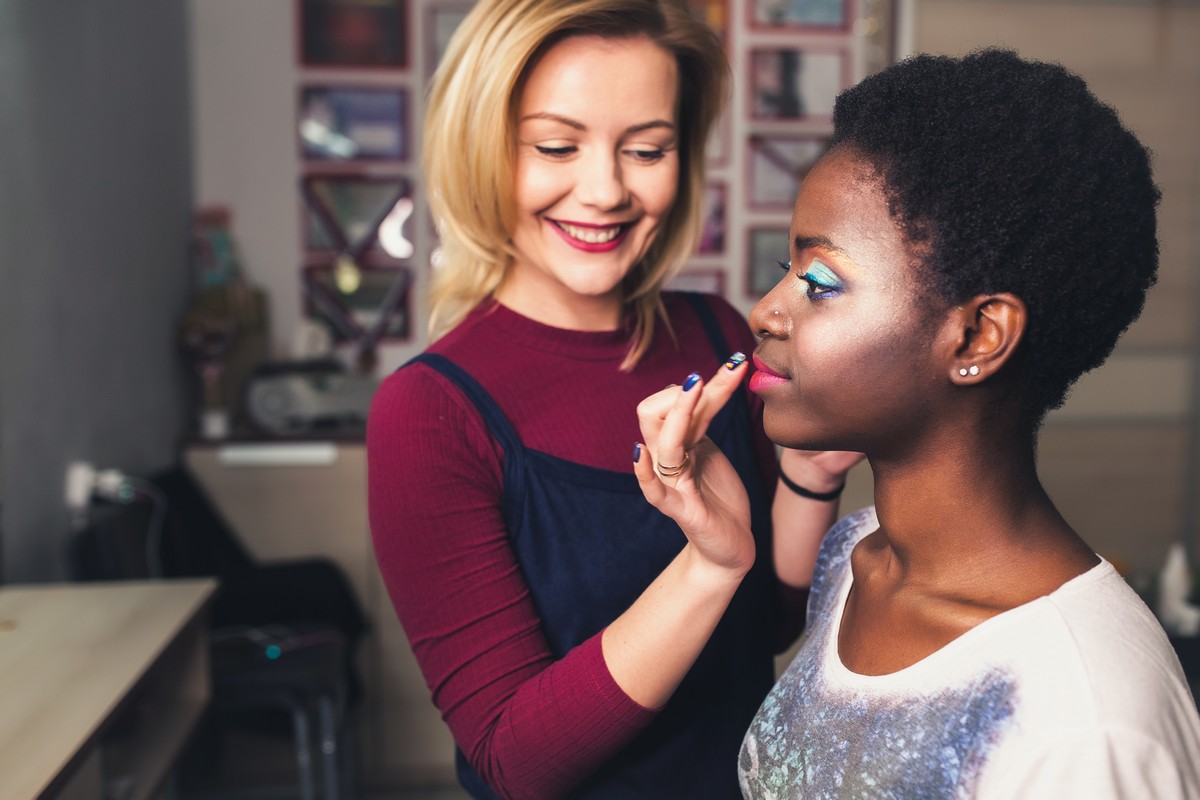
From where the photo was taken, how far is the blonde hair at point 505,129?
3.43ft

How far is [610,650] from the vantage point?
90 centimetres

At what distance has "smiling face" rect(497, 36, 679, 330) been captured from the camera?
1.05 metres

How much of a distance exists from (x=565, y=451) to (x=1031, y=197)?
533mm

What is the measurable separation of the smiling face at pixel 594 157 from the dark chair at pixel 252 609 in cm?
158

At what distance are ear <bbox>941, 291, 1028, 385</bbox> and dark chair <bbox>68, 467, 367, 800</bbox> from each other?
78.4 inches

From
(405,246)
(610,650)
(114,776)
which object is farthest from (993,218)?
(405,246)

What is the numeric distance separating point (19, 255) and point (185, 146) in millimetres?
1442

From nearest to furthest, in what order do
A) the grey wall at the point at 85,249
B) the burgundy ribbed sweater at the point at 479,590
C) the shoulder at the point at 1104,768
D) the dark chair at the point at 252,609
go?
the shoulder at the point at 1104,768 < the burgundy ribbed sweater at the point at 479,590 < the grey wall at the point at 85,249 < the dark chair at the point at 252,609

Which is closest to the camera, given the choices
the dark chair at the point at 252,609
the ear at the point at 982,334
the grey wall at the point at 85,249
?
the ear at the point at 982,334

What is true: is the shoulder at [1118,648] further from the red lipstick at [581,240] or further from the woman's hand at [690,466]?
the red lipstick at [581,240]

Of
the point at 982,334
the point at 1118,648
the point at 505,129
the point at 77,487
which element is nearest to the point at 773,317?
the point at 982,334

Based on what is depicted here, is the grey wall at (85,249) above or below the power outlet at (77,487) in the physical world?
above

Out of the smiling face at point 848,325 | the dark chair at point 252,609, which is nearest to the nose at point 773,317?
the smiling face at point 848,325

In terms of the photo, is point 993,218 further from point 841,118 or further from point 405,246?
point 405,246
